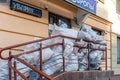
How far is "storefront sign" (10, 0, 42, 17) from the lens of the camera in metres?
6.30

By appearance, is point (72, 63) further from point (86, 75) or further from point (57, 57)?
point (57, 57)

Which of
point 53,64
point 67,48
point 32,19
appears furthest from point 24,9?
point 53,64

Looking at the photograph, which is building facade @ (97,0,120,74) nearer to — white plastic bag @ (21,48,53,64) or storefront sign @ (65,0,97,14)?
storefront sign @ (65,0,97,14)

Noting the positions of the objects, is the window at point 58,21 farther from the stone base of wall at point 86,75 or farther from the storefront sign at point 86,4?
the stone base of wall at point 86,75

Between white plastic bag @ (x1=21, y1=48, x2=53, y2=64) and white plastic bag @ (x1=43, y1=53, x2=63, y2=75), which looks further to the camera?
white plastic bag @ (x1=43, y1=53, x2=63, y2=75)

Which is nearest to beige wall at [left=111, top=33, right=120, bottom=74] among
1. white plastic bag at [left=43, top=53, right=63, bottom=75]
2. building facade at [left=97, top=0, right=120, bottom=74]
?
building facade at [left=97, top=0, right=120, bottom=74]

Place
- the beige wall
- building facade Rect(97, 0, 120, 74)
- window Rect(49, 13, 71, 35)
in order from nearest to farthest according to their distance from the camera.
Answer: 1. window Rect(49, 13, 71, 35)
2. building facade Rect(97, 0, 120, 74)
3. the beige wall

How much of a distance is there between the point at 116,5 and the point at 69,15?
5132 millimetres

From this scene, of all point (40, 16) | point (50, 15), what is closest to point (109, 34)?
point (50, 15)

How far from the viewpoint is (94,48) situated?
293 inches

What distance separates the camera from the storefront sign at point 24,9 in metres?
6.30

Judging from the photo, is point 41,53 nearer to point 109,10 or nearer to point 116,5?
point 109,10

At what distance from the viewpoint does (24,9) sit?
6.64m

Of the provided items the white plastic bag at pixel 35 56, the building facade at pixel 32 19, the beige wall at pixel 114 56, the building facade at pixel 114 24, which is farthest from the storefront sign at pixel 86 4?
the beige wall at pixel 114 56
